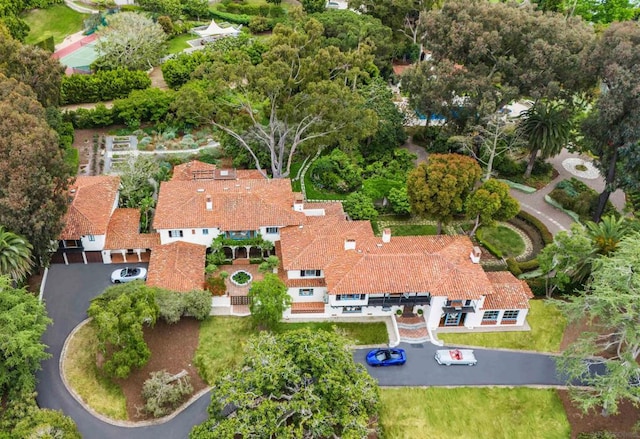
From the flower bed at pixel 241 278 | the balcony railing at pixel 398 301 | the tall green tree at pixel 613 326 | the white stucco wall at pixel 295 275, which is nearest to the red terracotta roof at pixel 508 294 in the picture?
the tall green tree at pixel 613 326

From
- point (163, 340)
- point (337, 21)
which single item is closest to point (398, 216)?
point (163, 340)

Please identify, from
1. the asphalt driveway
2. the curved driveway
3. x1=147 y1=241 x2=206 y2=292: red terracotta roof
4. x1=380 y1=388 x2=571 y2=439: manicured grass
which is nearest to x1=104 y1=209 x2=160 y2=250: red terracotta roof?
x1=147 y1=241 x2=206 y2=292: red terracotta roof

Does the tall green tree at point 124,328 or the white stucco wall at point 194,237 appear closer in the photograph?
the tall green tree at point 124,328

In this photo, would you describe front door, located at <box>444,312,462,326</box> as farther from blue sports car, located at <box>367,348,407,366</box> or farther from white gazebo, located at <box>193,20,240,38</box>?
white gazebo, located at <box>193,20,240,38</box>

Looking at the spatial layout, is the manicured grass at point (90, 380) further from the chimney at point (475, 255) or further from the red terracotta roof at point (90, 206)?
the chimney at point (475, 255)

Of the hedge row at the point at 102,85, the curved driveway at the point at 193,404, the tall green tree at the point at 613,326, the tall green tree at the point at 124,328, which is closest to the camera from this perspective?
the tall green tree at the point at 613,326

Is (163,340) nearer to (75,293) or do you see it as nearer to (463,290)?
(75,293)
